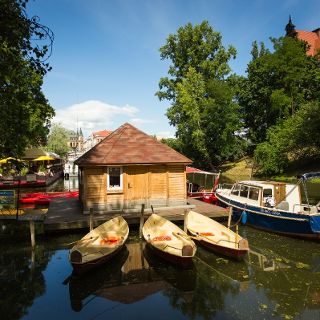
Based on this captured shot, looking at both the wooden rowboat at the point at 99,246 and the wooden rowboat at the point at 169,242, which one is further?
the wooden rowboat at the point at 169,242

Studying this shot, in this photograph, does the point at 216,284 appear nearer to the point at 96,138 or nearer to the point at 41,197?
the point at 41,197

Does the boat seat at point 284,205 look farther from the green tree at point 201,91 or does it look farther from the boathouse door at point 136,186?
the green tree at point 201,91

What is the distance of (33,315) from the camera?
35.1ft

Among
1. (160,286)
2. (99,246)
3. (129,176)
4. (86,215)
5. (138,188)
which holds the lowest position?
(160,286)

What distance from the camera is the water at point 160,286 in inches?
428

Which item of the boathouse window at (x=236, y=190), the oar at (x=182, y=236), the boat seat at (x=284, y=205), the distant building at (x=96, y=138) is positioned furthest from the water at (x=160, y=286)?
the distant building at (x=96, y=138)

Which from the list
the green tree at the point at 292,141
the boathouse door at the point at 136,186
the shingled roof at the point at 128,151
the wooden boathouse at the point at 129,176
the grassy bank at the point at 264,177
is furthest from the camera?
A: the grassy bank at the point at 264,177

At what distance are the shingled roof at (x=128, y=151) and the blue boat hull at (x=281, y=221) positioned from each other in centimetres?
503

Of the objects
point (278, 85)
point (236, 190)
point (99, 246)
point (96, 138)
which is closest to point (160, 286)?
point (99, 246)

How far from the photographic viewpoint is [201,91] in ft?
181

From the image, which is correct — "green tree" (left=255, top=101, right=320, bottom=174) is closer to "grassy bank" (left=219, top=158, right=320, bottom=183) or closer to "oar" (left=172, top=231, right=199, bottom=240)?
"grassy bank" (left=219, top=158, right=320, bottom=183)

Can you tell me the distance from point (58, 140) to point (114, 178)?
9131 centimetres

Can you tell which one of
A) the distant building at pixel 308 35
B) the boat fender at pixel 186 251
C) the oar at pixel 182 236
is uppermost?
the distant building at pixel 308 35

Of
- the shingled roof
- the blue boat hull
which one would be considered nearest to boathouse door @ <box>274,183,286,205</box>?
the blue boat hull
